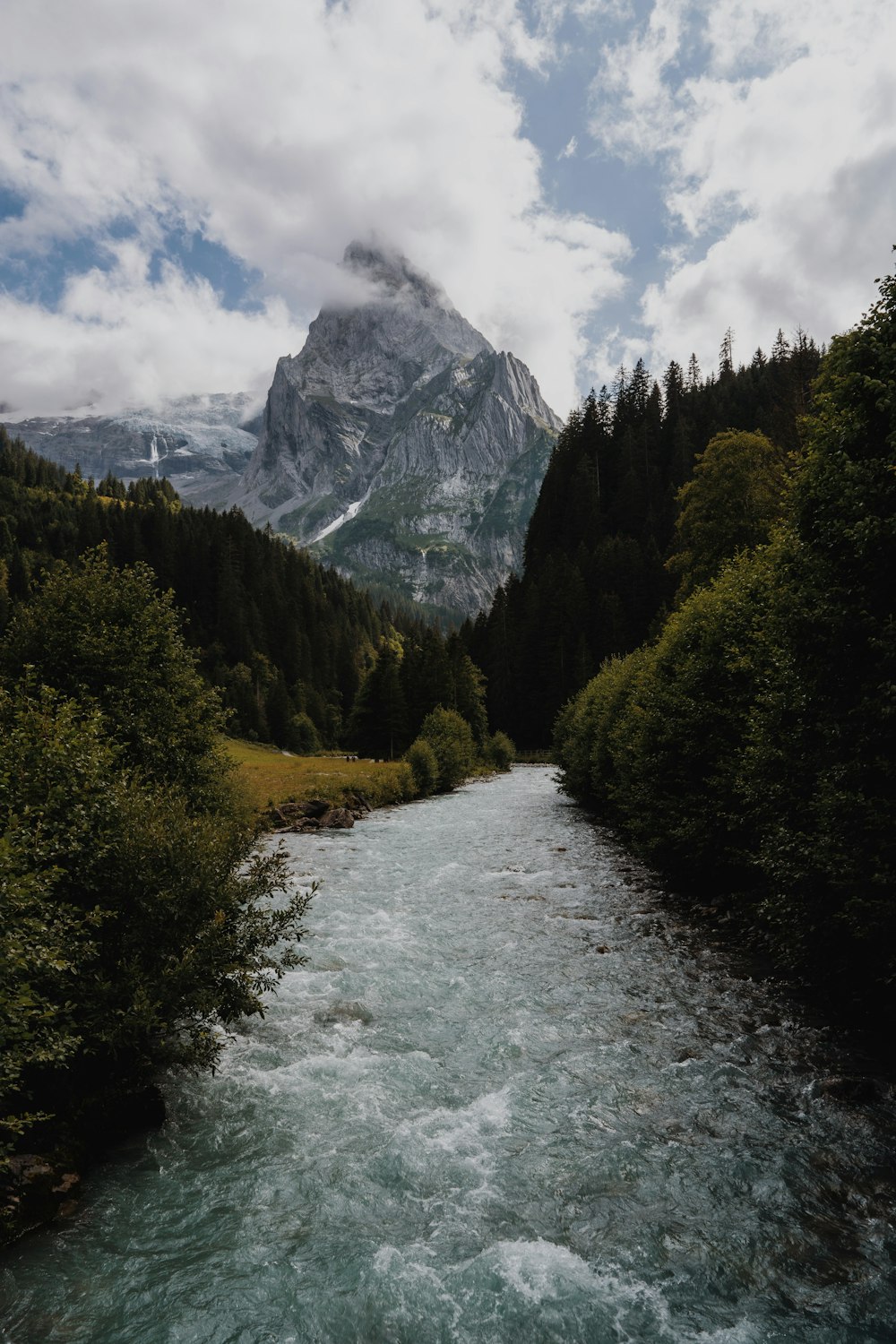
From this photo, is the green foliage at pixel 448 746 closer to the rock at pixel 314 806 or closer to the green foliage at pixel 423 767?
the green foliage at pixel 423 767

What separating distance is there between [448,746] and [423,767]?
6320 millimetres

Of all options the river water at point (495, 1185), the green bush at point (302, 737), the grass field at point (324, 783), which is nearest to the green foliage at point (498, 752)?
the grass field at point (324, 783)

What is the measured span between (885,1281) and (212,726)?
73.8ft

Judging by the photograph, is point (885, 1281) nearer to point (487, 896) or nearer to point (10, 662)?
point (487, 896)

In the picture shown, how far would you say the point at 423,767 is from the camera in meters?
64.2

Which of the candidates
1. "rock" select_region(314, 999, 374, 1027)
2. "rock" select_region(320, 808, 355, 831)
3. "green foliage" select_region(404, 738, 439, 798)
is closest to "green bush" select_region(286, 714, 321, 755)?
"green foliage" select_region(404, 738, 439, 798)

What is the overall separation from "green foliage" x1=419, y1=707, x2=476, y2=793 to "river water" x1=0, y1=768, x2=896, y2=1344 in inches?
1990

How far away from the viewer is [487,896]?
26531mm

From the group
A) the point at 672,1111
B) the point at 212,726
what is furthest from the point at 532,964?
the point at 212,726

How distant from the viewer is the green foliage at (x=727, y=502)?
47.2m

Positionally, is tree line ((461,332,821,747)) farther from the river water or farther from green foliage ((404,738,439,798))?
the river water

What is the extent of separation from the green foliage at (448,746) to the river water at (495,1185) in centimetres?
5054

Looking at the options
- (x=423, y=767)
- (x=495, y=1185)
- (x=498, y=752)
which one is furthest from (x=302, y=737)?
(x=495, y=1185)

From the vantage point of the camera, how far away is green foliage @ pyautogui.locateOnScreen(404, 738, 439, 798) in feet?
210
